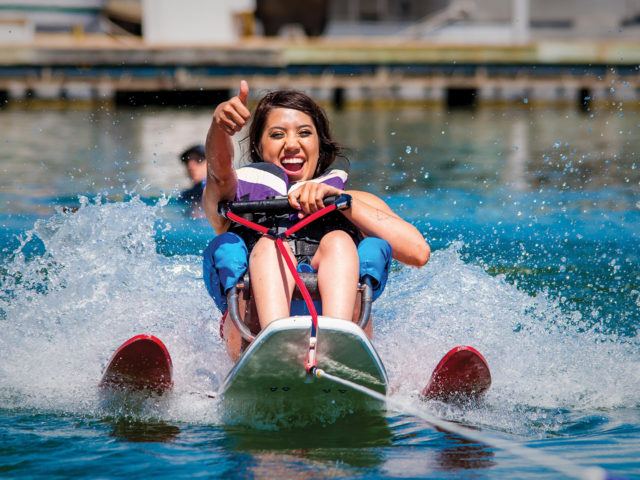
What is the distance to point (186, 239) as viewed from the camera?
26.7 feet

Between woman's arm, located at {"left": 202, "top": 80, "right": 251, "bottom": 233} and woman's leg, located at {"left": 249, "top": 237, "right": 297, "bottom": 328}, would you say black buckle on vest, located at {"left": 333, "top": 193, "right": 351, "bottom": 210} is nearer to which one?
woman's leg, located at {"left": 249, "top": 237, "right": 297, "bottom": 328}

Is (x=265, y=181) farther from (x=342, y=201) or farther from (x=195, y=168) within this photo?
(x=195, y=168)

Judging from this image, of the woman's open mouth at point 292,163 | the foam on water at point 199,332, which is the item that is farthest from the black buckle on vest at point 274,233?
the foam on water at point 199,332

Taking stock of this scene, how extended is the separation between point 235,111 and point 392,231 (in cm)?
88

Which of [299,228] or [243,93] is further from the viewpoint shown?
[299,228]

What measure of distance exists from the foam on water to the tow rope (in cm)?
59

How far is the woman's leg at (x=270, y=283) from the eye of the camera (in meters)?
4.05

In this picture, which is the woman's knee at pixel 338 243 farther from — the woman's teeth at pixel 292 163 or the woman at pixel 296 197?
the woman's teeth at pixel 292 163

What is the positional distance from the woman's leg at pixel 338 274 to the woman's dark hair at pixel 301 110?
59 cm

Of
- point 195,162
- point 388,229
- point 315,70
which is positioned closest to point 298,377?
point 388,229

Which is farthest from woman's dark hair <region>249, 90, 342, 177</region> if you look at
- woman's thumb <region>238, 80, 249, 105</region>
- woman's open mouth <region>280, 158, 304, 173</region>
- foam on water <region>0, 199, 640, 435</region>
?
foam on water <region>0, 199, 640, 435</region>

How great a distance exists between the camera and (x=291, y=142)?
15.1 feet

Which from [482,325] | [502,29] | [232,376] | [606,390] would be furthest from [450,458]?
[502,29]

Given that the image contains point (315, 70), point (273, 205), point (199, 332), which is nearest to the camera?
point (273, 205)
